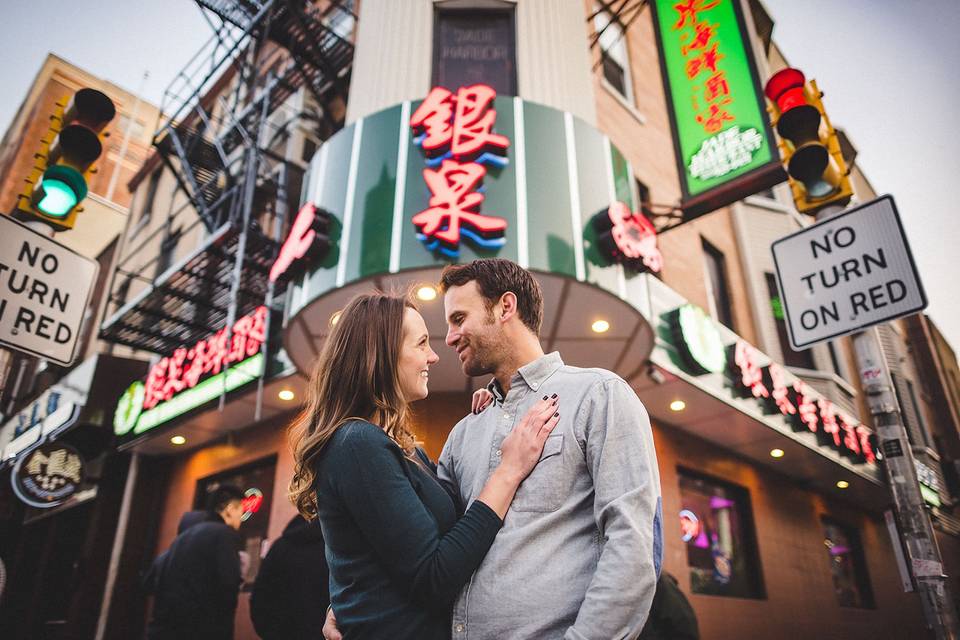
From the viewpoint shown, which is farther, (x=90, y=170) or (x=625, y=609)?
(x=90, y=170)

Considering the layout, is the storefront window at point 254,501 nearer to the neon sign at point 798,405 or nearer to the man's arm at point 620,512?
the neon sign at point 798,405

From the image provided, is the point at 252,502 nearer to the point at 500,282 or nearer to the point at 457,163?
the point at 457,163

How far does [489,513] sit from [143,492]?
12604 millimetres

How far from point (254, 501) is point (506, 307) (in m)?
9.59

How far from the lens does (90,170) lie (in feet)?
17.5

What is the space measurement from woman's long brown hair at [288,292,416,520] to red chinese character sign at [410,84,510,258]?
3.88 m

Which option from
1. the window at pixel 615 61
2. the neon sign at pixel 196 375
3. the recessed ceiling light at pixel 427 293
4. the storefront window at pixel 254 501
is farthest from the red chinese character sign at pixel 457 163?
the window at pixel 615 61

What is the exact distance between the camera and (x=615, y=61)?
13.1 meters

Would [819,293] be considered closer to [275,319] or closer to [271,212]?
[275,319]

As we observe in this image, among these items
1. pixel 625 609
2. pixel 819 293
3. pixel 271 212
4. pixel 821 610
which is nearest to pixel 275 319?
pixel 271 212

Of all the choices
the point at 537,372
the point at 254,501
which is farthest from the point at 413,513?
the point at 254,501

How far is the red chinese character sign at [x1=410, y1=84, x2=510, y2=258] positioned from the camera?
6.18 metres

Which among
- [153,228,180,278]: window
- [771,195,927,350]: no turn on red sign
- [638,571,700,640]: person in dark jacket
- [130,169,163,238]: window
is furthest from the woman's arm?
[130,169,163,238]: window

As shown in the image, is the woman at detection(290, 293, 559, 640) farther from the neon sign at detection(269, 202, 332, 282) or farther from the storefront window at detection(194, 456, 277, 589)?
the storefront window at detection(194, 456, 277, 589)
